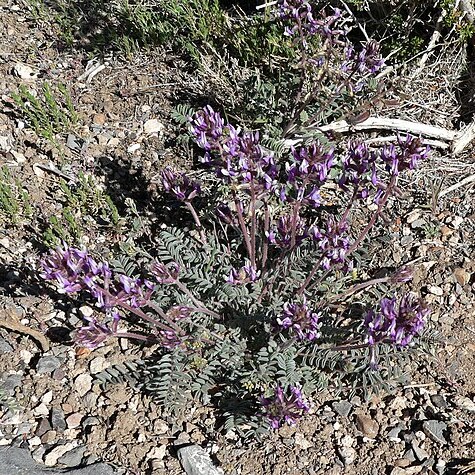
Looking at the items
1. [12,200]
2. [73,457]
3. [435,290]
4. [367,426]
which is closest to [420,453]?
[367,426]

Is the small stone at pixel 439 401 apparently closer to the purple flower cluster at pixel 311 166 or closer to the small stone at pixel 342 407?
the small stone at pixel 342 407

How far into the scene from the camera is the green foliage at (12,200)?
4023 mm

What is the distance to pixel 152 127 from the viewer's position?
4875 mm

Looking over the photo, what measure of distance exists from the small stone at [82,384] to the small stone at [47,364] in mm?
139

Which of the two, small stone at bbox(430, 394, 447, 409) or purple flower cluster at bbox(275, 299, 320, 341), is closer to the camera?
purple flower cluster at bbox(275, 299, 320, 341)

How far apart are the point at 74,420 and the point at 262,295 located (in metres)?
1.14

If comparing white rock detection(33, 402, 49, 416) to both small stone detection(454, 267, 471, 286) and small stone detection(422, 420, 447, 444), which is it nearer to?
small stone detection(422, 420, 447, 444)

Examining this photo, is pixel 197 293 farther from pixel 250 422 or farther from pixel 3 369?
pixel 3 369

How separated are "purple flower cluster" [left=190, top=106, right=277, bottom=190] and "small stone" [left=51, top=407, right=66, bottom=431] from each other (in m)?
1.42

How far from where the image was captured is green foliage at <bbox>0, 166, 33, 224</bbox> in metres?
4.02

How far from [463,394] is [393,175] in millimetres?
1268

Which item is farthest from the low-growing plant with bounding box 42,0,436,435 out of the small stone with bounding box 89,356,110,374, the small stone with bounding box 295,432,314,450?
the small stone with bounding box 89,356,110,374

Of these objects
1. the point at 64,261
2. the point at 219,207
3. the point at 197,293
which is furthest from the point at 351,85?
the point at 64,261

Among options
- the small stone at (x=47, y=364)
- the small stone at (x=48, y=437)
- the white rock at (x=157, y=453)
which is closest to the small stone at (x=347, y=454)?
the white rock at (x=157, y=453)
